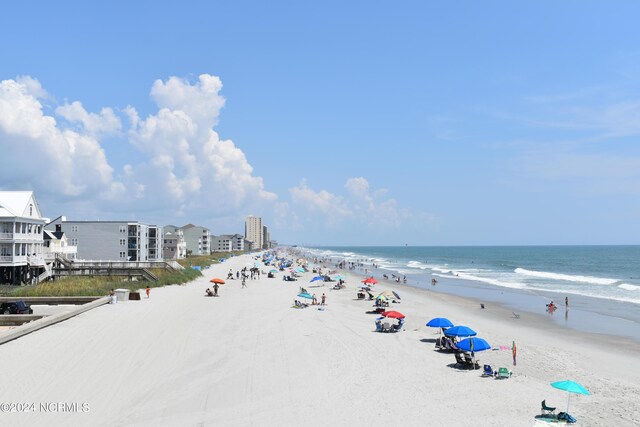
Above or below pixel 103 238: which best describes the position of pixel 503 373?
below

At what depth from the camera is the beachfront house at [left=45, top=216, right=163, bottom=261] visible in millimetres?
62509

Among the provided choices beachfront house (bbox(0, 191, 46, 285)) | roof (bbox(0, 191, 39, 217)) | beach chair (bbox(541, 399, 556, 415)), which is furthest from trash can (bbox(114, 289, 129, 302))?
beach chair (bbox(541, 399, 556, 415))

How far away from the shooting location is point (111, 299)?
108ft

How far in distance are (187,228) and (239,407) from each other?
124 metres

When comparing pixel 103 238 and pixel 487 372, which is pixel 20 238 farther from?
pixel 487 372

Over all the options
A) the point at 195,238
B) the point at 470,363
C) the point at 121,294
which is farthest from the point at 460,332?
the point at 195,238

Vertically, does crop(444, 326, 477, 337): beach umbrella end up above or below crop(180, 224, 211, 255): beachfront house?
below

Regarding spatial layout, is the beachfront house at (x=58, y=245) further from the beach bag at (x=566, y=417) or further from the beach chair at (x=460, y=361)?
the beach bag at (x=566, y=417)

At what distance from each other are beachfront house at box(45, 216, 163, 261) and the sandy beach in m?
38.6

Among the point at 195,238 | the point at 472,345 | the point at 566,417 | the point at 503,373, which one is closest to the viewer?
the point at 566,417

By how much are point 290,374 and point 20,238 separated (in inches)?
1438

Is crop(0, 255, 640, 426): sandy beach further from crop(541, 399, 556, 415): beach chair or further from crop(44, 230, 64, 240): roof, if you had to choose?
crop(44, 230, 64, 240): roof

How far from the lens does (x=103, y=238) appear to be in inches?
2506

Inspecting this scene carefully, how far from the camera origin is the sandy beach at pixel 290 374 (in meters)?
13.1
